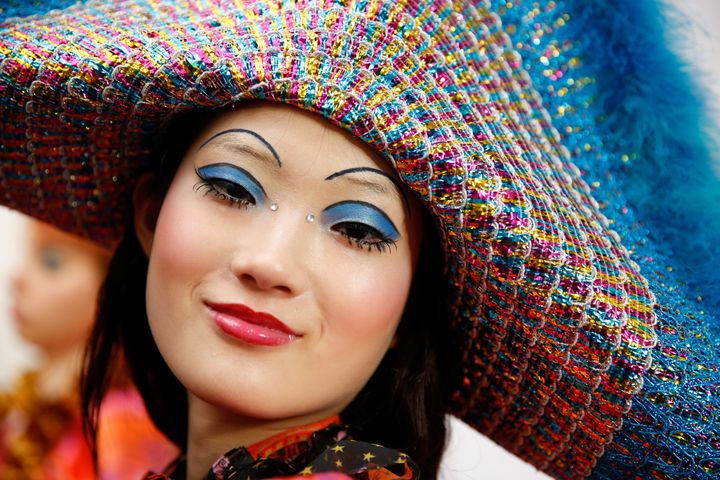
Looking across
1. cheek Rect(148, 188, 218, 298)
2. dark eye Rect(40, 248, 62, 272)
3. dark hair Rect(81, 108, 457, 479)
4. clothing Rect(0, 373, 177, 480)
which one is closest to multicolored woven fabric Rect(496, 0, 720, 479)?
dark hair Rect(81, 108, 457, 479)

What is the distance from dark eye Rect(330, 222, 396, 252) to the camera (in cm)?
134

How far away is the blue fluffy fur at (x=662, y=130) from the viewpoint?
1.42 meters

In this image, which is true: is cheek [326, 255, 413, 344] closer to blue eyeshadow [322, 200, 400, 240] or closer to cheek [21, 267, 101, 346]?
blue eyeshadow [322, 200, 400, 240]

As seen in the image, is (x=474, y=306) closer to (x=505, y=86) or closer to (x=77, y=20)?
(x=505, y=86)

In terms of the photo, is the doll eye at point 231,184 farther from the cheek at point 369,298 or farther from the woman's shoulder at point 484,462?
the woman's shoulder at point 484,462

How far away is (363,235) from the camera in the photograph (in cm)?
136

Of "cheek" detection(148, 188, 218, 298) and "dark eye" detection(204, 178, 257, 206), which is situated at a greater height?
"dark eye" detection(204, 178, 257, 206)

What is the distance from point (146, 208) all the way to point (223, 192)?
1.02 ft

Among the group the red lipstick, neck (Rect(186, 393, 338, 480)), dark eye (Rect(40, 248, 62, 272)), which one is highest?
the red lipstick

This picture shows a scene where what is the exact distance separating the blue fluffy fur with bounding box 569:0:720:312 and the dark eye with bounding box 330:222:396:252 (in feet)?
1.46

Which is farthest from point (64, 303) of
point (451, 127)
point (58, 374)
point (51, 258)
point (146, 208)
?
point (451, 127)

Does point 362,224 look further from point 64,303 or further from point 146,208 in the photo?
point 64,303

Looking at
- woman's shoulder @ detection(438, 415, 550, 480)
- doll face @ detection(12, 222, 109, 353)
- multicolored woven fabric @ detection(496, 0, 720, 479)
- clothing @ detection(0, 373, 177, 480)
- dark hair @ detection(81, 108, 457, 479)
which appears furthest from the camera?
doll face @ detection(12, 222, 109, 353)

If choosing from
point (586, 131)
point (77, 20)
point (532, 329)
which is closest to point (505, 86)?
point (586, 131)
